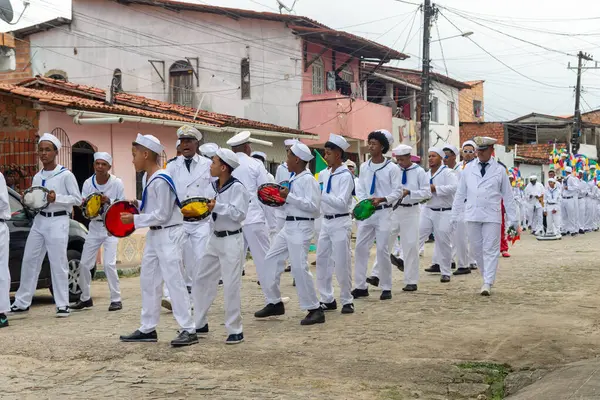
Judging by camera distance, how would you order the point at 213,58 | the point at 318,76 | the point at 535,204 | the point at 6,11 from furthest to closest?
1. the point at 318,76
2. the point at 213,58
3. the point at 535,204
4. the point at 6,11

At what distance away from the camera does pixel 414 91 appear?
3959 cm

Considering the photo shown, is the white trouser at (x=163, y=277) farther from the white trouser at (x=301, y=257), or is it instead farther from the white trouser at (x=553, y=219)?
the white trouser at (x=553, y=219)

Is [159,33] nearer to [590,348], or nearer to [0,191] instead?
[0,191]

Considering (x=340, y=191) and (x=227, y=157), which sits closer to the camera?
(x=227, y=157)

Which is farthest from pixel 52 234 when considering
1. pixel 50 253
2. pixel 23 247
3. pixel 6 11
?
pixel 6 11

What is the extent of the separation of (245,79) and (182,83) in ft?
7.73

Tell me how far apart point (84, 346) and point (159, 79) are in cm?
2414

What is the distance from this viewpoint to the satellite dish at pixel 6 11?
660 inches

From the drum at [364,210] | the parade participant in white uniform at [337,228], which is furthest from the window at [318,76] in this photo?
the parade participant in white uniform at [337,228]

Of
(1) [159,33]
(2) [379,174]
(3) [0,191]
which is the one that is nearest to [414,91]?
(1) [159,33]

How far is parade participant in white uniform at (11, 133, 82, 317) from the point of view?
10344 mm

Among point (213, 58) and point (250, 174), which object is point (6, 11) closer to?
point (250, 174)

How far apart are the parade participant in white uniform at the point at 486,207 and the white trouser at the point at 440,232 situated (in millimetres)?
1623

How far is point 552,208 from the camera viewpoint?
27109 millimetres
